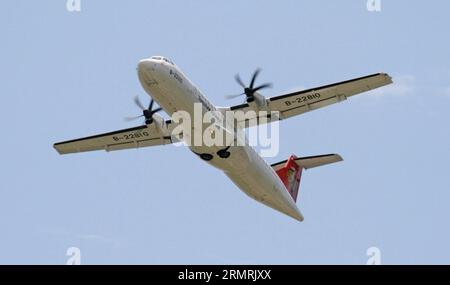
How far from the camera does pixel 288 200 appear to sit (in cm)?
3170

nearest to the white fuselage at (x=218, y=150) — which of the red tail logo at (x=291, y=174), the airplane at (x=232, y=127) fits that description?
the airplane at (x=232, y=127)

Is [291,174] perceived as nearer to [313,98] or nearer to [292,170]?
[292,170]

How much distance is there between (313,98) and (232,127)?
3.12m

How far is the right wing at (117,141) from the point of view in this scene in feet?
105

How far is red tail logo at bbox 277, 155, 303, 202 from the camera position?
3422 centimetres

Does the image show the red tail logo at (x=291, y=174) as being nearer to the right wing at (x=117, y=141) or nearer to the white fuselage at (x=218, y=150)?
the white fuselage at (x=218, y=150)

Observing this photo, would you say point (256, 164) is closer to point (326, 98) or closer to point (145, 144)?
point (326, 98)

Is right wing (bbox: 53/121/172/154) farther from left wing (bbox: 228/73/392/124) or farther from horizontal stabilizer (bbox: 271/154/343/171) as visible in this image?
horizontal stabilizer (bbox: 271/154/343/171)

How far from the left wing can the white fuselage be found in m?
1.73

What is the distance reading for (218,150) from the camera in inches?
1092
